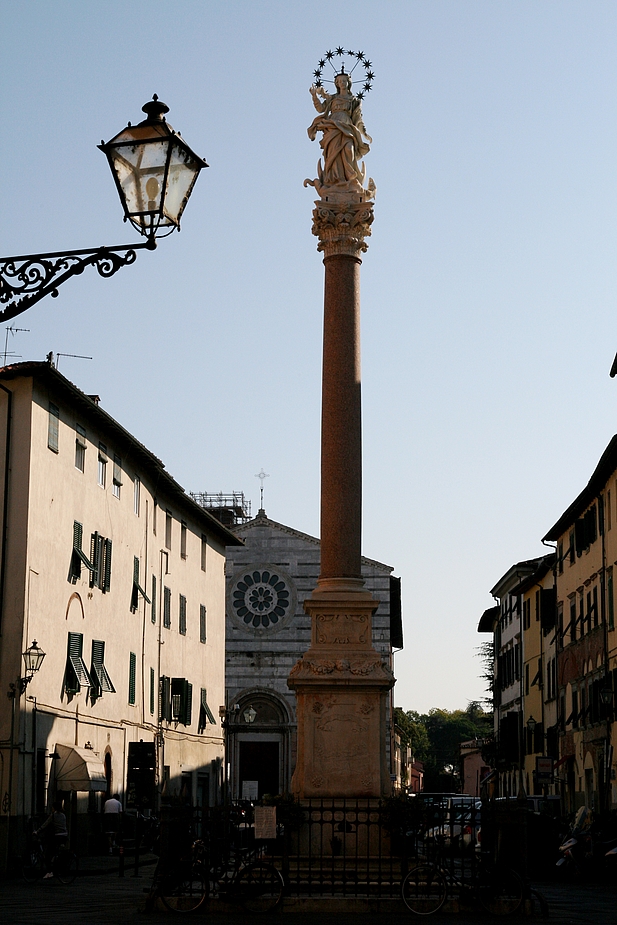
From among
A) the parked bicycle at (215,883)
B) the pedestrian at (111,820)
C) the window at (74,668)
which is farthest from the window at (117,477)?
the parked bicycle at (215,883)

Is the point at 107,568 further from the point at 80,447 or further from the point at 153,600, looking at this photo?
the point at 153,600

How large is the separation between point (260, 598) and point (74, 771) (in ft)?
116

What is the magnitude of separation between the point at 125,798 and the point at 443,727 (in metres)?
151

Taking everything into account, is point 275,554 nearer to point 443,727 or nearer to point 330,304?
point 330,304

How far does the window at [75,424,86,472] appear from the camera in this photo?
33031 mm

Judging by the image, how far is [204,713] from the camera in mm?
47781

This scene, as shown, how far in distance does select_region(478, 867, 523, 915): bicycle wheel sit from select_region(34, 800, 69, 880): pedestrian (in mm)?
10302

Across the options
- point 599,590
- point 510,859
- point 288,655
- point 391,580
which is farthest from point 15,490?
point 391,580

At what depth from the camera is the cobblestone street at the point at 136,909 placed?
51.2 feet

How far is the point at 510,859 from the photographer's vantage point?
16750mm

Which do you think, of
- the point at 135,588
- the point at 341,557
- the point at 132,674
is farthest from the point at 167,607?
the point at 341,557

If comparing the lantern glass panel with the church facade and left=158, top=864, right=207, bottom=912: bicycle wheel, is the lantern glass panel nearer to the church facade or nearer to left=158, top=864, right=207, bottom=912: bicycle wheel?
left=158, top=864, right=207, bottom=912: bicycle wheel

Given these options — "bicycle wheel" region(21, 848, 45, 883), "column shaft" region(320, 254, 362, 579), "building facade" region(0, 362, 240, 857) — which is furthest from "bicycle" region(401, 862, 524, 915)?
"bicycle wheel" region(21, 848, 45, 883)

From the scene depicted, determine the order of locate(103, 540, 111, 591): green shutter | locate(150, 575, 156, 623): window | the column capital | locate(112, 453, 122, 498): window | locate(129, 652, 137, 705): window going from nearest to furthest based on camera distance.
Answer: the column capital, locate(103, 540, 111, 591): green shutter, locate(112, 453, 122, 498): window, locate(129, 652, 137, 705): window, locate(150, 575, 156, 623): window
